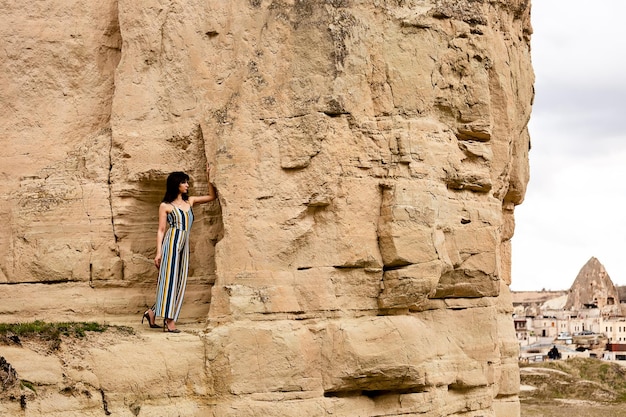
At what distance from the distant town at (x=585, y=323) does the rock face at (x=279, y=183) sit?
136 ft

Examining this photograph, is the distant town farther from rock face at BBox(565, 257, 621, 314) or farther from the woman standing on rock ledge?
the woman standing on rock ledge

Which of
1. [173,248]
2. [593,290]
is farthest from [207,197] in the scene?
[593,290]

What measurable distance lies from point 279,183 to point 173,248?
1361mm

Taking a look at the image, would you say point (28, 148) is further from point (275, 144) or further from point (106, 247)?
point (275, 144)

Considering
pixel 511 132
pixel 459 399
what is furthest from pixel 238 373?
pixel 511 132

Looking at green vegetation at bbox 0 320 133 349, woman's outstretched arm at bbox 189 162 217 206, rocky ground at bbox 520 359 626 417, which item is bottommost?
rocky ground at bbox 520 359 626 417

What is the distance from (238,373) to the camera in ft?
31.2

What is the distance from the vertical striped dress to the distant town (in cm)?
4296

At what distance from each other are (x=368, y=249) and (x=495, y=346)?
9.20 feet

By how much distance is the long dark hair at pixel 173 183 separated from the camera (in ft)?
33.4

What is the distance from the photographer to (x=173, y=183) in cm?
1019

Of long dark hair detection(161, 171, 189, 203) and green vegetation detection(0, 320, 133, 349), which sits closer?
green vegetation detection(0, 320, 133, 349)

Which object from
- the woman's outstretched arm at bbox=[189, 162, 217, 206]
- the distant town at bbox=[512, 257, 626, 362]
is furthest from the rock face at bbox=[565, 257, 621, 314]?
the woman's outstretched arm at bbox=[189, 162, 217, 206]

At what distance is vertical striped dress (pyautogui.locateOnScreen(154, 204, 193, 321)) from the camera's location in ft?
33.0
